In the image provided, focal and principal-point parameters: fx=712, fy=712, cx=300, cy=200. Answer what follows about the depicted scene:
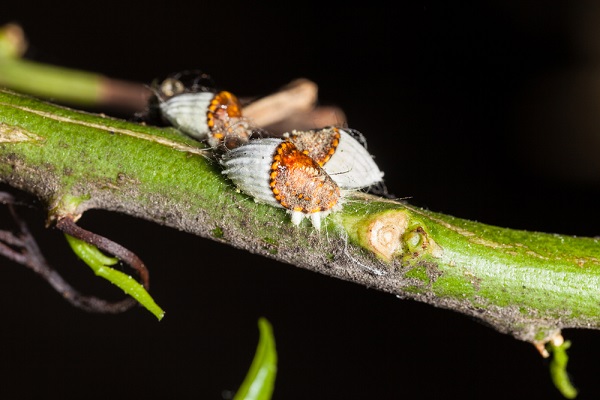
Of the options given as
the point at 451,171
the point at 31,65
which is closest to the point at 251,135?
the point at 31,65

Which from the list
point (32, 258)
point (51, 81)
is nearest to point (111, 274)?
point (32, 258)

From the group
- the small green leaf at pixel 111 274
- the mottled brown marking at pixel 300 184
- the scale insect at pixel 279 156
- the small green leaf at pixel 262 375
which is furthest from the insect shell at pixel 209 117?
the small green leaf at pixel 262 375

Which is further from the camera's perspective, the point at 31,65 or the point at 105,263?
the point at 31,65

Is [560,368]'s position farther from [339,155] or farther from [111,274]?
[111,274]

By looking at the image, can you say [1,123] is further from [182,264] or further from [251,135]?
[182,264]

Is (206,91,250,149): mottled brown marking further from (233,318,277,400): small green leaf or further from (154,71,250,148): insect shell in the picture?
(233,318,277,400): small green leaf

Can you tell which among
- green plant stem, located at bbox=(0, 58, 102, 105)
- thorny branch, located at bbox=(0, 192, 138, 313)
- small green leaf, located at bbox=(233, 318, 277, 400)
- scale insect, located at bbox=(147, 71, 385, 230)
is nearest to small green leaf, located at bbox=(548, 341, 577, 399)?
scale insect, located at bbox=(147, 71, 385, 230)
